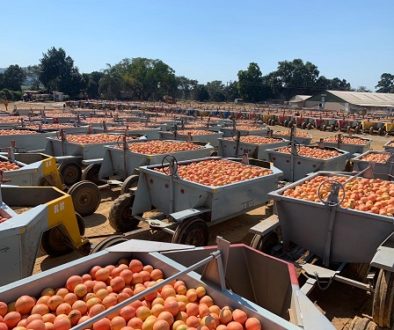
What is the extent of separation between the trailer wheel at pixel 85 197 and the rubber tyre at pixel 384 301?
6.47 metres

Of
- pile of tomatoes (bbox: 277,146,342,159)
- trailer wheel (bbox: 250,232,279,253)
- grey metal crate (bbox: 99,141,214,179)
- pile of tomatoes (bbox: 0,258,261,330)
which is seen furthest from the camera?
pile of tomatoes (bbox: 277,146,342,159)

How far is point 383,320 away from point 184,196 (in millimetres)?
3797

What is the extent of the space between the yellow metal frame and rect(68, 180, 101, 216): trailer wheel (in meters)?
2.54

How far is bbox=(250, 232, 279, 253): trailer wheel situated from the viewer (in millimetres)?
5605

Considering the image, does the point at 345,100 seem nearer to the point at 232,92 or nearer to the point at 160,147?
the point at 232,92

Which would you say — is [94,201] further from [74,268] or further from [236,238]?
[74,268]

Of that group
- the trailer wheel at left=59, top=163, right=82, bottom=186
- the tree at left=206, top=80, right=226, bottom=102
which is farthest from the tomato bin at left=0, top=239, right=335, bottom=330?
the tree at left=206, top=80, right=226, bottom=102

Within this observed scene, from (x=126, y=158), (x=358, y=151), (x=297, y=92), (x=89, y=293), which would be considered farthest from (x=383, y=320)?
(x=297, y=92)

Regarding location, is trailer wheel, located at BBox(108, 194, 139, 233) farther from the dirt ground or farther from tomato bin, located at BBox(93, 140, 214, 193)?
tomato bin, located at BBox(93, 140, 214, 193)

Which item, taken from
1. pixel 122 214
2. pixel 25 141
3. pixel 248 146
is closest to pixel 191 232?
pixel 122 214

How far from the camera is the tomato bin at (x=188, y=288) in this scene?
2742mm

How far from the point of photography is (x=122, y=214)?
7559 millimetres

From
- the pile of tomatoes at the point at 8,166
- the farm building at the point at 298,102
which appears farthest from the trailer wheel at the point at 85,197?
the farm building at the point at 298,102

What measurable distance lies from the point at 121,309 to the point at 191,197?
155 inches
